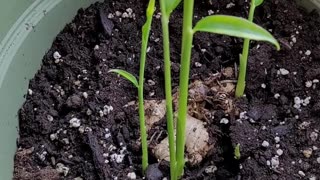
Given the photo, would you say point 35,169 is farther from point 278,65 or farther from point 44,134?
point 278,65

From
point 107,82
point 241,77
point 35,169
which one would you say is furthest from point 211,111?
point 35,169

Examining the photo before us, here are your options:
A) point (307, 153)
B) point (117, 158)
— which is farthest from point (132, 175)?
point (307, 153)

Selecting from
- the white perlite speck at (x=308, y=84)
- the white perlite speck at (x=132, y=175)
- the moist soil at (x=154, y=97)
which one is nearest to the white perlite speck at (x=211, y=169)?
Answer: the moist soil at (x=154, y=97)

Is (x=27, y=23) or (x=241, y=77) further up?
(x=27, y=23)

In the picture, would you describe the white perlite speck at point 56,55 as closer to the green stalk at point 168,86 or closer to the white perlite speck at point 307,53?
the green stalk at point 168,86

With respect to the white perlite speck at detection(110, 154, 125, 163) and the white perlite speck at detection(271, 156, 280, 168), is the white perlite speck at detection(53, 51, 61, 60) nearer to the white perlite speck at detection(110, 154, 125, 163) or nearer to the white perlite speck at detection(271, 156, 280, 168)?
the white perlite speck at detection(110, 154, 125, 163)

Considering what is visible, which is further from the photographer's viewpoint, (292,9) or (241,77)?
(292,9)

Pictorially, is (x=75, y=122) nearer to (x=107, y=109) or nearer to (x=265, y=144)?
(x=107, y=109)
